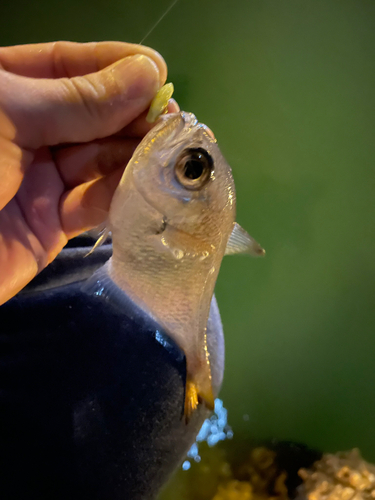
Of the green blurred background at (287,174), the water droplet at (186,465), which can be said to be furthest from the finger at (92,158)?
the water droplet at (186,465)

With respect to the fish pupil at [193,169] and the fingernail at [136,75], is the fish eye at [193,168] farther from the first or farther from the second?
the fingernail at [136,75]

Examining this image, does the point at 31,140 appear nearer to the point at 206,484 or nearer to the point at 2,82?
the point at 2,82

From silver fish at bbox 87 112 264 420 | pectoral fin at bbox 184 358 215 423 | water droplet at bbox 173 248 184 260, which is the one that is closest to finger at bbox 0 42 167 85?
silver fish at bbox 87 112 264 420

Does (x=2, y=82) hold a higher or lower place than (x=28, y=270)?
higher

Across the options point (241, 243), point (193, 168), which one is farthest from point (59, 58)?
point (241, 243)

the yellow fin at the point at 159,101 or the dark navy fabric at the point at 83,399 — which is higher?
the yellow fin at the point at 159,101

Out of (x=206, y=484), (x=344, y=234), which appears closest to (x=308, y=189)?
(x=344, y=234)

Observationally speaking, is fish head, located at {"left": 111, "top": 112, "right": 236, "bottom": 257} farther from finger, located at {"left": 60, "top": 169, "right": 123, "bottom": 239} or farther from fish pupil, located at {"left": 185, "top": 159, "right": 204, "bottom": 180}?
finger, located at {"left": 60, "top": 169, "right": 123, "bottom": 239}

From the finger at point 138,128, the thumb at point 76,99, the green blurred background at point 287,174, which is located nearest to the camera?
the thumb at point 76,99
